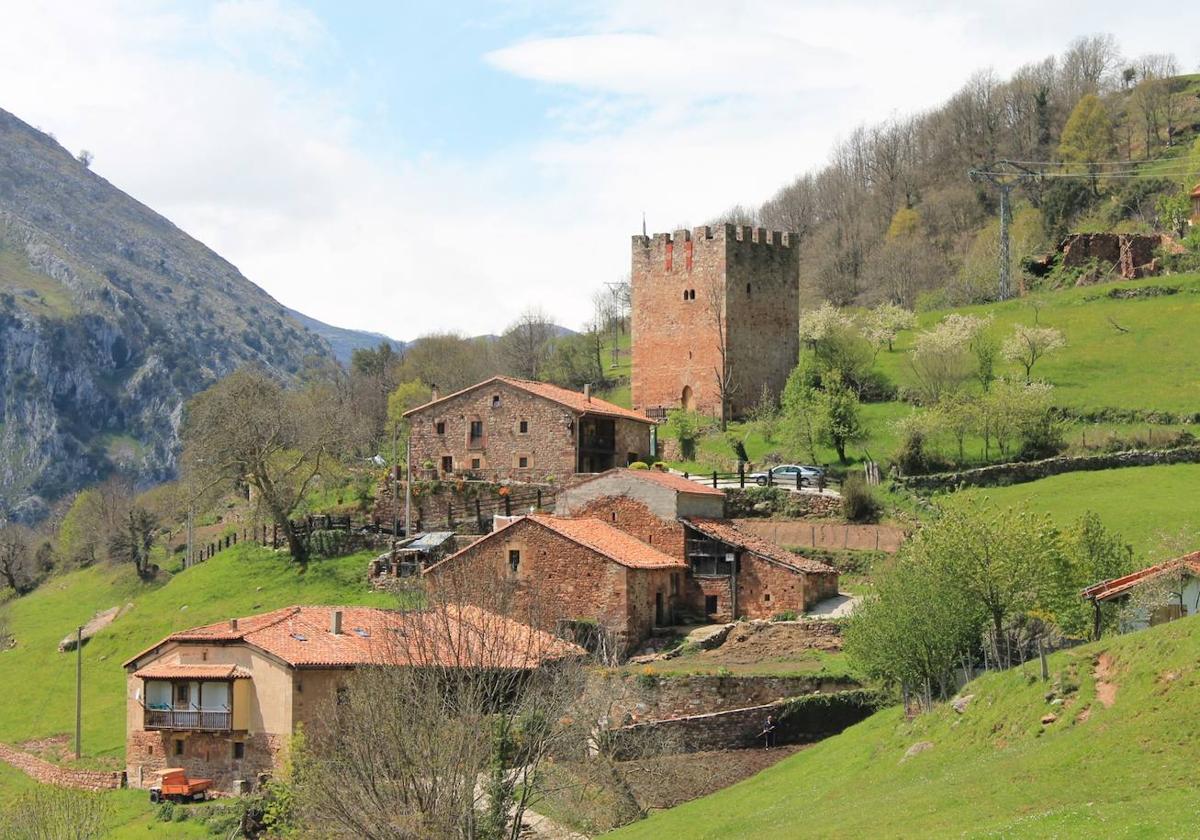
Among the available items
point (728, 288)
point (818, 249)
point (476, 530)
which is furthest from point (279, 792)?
point (818, 249)

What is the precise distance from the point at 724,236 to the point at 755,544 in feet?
90.5

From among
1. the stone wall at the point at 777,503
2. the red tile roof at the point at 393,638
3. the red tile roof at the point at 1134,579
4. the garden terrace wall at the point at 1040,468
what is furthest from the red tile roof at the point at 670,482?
the red tile roof at the point at 1134,579

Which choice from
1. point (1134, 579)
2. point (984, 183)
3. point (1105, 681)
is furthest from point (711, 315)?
point (984, 183)

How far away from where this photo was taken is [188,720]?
4509 cm

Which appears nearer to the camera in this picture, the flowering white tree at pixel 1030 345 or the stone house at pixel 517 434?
the stone house at pixel 517 434

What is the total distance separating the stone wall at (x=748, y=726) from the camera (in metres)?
40.3

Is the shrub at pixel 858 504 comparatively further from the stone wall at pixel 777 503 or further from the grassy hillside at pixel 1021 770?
the grassy hillside at pixel 1021 770

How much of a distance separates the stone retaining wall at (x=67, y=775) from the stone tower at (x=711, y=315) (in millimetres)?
37037

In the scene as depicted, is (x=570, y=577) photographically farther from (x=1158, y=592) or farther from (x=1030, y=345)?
(x=1030, y=345)

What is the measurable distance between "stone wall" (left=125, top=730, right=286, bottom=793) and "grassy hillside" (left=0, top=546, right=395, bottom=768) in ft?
5.48

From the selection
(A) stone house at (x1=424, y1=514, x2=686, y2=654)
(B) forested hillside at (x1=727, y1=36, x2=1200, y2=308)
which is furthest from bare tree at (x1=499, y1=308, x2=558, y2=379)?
(A) stone house at (x1=424, y1=514, x2=686, y2=654)

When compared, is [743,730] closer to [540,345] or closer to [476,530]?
[476,530]

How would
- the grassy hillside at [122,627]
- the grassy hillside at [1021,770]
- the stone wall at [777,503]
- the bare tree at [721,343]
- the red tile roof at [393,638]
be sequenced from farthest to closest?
the bare tree at [721,343] → the stone wall at [777,503] → the grassy hillside at [122,627] → the red tile roof at [393,638] → the grassy hillside at [1021,770]

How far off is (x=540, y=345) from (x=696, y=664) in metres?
71.9
